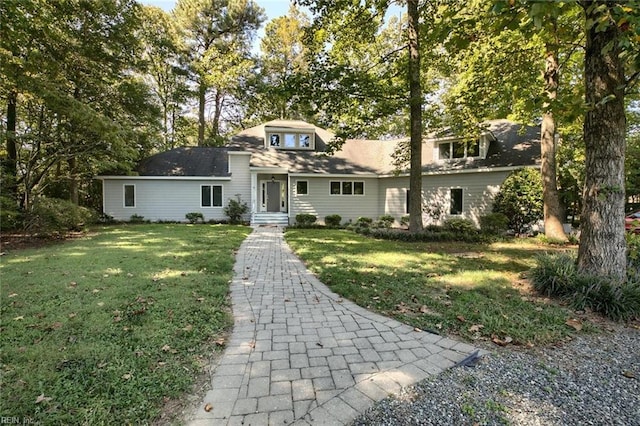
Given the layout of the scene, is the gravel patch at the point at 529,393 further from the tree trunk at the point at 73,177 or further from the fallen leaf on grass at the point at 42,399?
the tree trunk at the point at 73,177

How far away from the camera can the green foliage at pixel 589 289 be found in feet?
13.4

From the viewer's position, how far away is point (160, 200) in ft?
58.8

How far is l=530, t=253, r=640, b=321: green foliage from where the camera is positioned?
4.10 m

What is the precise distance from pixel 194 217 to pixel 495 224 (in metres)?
15.4

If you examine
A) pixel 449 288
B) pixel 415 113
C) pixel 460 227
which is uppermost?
pixel 415 113

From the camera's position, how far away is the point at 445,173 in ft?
50.4

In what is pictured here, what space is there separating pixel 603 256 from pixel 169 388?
5.90 meters

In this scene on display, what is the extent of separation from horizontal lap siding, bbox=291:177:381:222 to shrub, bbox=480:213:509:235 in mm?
6472

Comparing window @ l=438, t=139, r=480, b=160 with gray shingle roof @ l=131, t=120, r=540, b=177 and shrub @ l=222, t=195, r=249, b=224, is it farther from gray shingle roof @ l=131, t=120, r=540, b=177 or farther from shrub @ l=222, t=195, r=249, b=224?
shrub @ l=222, t=195, r=249, b=224

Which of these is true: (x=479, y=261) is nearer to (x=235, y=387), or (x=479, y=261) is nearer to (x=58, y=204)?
(x=235, y=387)

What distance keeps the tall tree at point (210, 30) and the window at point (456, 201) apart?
1856 cm

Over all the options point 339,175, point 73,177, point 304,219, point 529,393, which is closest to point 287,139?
point 339,175

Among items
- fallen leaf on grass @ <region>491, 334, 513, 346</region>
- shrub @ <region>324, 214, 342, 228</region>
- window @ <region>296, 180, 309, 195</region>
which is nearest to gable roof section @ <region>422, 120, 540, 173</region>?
shrub @ <region>324, 214, 342, 228</region>

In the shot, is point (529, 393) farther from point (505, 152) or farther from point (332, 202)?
point (332, 202)
